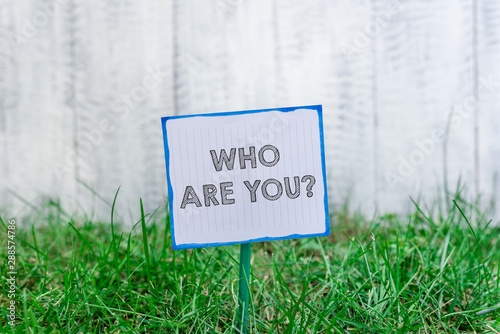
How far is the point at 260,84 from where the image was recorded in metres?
1.37

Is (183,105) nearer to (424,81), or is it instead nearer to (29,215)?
(29,215)

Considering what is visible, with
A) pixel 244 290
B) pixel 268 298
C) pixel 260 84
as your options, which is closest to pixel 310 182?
pixel 244 290

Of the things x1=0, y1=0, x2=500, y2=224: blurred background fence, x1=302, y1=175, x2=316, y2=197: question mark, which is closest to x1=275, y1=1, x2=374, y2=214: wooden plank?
x1=0, y1=0, x2=500, y2=224: blurred background fence

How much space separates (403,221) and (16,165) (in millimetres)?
1376

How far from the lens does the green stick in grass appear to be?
67 centimetres

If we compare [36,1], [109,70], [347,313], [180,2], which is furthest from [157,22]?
[347,313]

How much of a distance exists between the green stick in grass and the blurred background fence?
757 millimetres

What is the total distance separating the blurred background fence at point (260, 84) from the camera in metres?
1.35

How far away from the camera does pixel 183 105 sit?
54.6 inches

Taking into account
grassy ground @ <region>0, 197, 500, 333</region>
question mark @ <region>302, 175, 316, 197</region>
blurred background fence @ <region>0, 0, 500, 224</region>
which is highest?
blurred background fence @ <region>0, 0, 500, 224</region>

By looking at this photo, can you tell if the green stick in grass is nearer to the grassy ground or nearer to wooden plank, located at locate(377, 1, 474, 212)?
the grassy ground

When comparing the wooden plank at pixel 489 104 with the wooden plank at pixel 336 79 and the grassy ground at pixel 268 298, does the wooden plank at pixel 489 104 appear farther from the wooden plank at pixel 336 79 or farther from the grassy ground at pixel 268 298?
the grassy ground at pixel 268 298

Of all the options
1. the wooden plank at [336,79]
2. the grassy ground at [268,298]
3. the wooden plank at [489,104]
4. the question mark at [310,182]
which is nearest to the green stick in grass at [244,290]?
the grassy ground at [268,298]

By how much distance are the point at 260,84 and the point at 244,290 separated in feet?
2.81
